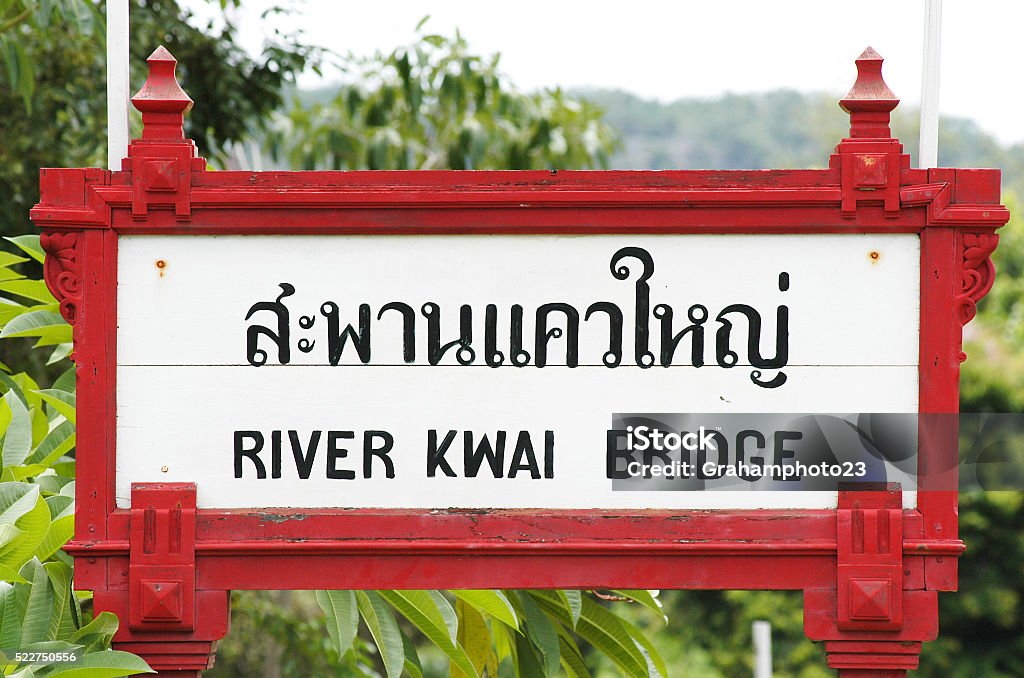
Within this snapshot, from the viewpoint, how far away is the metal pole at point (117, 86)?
228cm

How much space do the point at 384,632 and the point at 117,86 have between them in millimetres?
1331

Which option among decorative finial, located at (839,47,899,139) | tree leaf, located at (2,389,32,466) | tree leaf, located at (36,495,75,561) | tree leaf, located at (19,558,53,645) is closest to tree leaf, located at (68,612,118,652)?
tree leaf, located at (19,558,53,645)

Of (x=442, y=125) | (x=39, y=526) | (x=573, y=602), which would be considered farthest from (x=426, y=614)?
(x=442, y=125)

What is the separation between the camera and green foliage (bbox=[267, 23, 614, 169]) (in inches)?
270

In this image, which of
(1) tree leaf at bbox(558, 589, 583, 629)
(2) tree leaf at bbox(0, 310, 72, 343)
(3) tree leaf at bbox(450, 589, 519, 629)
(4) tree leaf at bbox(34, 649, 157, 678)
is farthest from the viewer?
(2) tree leaf at bbox(0, 310, 72, 343)

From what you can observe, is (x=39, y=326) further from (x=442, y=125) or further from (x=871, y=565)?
(x=442, y=125)

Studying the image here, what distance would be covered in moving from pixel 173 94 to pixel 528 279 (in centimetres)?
78

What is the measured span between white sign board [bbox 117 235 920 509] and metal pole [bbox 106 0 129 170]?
0.18m

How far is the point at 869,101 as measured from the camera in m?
2.23

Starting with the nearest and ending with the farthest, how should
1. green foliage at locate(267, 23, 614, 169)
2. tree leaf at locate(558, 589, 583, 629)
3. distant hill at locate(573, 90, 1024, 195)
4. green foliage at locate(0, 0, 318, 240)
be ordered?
tree leaf at locate(558, 589, 583, 629) < green foliage at locate(0, 0, 318, 240) < green foliage at locate(267, 23, 614, 169) < distant hill at locate(573, 90, 1024, 195)

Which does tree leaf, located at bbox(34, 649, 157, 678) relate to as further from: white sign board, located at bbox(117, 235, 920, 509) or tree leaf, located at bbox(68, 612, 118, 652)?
white sign board, located at bbox(117, 235, 920, 509)

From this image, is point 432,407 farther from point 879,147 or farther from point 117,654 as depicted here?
point 879,147

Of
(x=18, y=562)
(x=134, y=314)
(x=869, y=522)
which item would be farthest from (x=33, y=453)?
(x=869, y=522)

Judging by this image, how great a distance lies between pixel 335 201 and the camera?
7.43 ft
